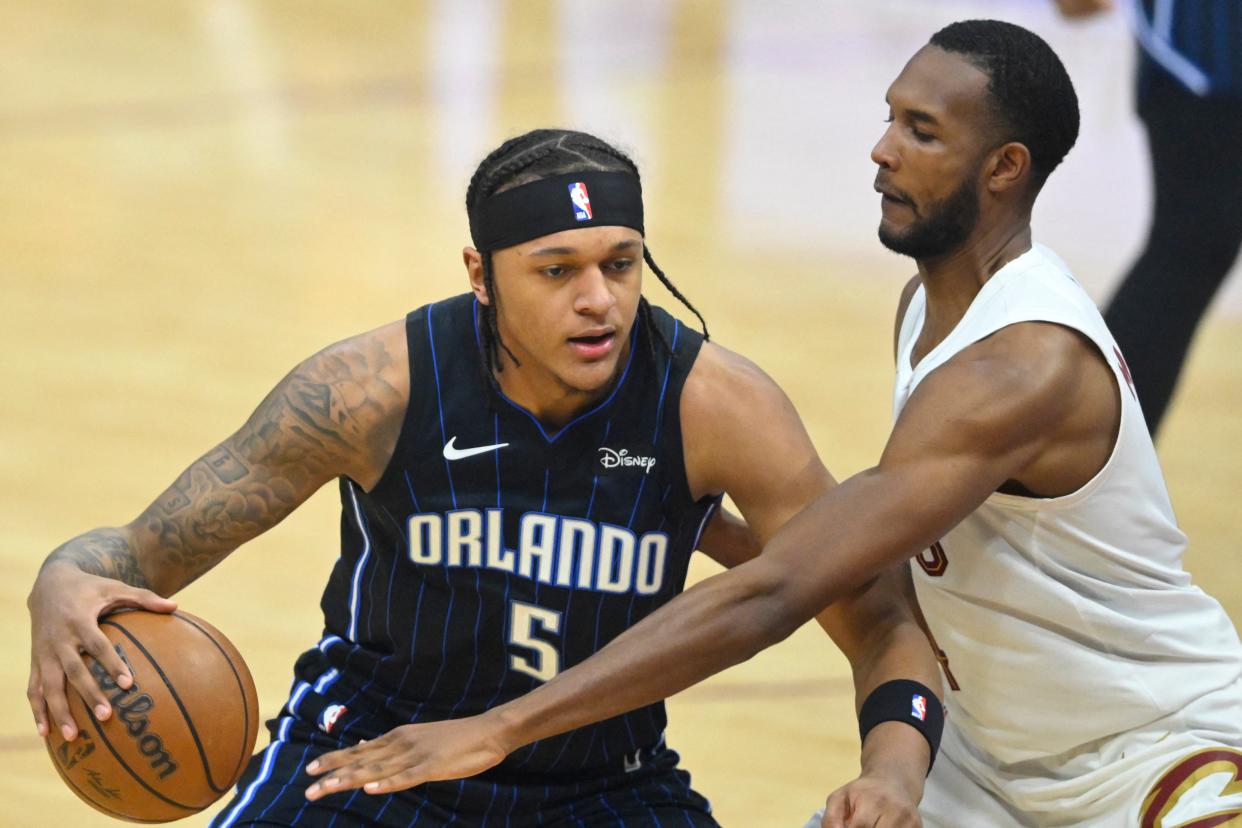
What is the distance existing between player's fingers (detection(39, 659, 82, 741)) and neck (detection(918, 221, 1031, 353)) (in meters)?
1.91

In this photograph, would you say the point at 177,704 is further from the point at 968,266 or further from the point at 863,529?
the point at 968,266

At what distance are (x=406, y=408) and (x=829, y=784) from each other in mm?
2066

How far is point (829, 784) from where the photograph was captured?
529 cm

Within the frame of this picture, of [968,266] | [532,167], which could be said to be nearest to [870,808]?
[968,266]

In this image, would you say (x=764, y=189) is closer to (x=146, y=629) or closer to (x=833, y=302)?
(x=833, y=302)

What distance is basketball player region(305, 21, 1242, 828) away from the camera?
136 inches

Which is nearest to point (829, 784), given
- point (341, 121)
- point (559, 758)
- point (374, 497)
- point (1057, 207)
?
point (559, 758)

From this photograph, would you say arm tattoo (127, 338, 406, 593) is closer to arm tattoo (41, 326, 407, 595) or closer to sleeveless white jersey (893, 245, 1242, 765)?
arm tattoo (41, 326, 407, 595)

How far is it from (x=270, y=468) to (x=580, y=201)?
2.90ft

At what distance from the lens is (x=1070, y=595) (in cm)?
364

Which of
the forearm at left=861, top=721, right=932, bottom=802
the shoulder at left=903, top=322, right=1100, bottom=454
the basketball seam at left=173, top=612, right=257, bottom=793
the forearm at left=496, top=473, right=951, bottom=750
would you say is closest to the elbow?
the forearm at left=496, top=473, right=951, bottom=750

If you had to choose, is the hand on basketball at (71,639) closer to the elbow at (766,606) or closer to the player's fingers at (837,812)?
the elbow at (766,606)

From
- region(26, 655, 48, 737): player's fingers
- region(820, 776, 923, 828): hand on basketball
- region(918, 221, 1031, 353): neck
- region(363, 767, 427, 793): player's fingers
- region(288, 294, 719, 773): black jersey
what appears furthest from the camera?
region(288, 294, 719, 773): black jersey

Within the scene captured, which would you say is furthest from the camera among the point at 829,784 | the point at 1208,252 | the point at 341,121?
the point at 341,121
